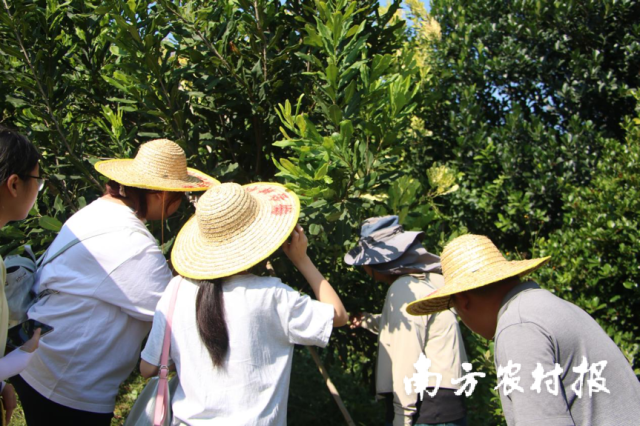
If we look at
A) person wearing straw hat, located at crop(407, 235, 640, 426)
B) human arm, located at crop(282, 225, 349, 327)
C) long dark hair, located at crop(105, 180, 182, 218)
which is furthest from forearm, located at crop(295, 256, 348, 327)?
long dark hair, located at crop(105, 180, 182, 218)

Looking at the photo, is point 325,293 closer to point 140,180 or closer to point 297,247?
point 297,247

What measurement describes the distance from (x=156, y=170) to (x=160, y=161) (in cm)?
4

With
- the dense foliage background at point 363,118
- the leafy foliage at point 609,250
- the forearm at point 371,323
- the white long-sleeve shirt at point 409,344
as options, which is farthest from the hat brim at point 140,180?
the leafy foliage at point 609,250

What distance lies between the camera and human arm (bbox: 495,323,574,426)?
1.41 m

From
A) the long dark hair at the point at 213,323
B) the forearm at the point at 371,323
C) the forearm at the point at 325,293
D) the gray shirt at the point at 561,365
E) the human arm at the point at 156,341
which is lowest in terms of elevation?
the human arm at the point at 156,341

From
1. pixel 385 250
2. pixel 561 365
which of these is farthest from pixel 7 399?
pixel 561 365

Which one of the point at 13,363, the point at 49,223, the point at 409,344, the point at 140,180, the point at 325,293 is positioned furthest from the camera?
the point at 49,223

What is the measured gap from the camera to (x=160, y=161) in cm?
224

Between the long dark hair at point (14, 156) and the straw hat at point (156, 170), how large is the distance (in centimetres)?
43

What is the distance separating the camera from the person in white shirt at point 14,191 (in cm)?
164

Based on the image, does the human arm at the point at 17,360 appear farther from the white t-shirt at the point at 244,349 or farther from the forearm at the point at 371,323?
the forearm at the point at 371,323

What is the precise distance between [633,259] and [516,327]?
2.14m

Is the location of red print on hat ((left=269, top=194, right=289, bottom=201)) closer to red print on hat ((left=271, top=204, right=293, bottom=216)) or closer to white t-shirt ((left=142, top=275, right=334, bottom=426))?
red print on hat ((left=271, top=204, right=293, bottom=216))

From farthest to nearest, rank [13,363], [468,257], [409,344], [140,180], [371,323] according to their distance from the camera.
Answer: [371,323], [409,344], [140,180], [468,257], [13,363]
